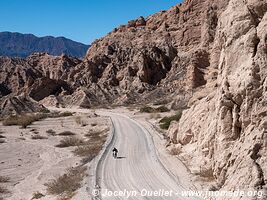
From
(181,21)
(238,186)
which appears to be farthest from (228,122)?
(181,21)

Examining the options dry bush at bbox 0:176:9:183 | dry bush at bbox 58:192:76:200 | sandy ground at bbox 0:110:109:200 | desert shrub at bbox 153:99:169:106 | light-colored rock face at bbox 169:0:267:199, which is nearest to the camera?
light-colored rock face at bbox 169:0:267:199

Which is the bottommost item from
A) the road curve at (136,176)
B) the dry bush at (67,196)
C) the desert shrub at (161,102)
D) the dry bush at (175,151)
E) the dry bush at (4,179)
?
the dry bush at (4,179)

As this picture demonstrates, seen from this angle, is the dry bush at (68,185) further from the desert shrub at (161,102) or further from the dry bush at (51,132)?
the desert shrub at (161,102)

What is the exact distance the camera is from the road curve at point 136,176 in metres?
15.5

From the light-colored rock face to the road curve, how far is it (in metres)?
1.89

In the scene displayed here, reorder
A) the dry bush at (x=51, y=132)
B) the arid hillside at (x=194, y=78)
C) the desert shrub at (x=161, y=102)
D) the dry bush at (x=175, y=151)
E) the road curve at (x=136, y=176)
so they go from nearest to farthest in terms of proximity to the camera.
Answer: the arid hillside at (x=194, y=78)
the road curve at (x=136, y=176)
the dry bush at (x=175, y=151)
the dry bush at (x=51, y=132)
the desert shrub at (x=161, y=102)

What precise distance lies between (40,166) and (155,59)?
66837mm

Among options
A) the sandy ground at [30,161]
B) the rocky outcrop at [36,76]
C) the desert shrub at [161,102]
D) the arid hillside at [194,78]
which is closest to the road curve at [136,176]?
the arid hillside at [194,78]

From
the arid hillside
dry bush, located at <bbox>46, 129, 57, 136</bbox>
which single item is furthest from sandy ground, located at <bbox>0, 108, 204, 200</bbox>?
dry bush, located at <bbox>46, 129, 57, 136</bbox>

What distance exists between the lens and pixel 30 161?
96.8 ft

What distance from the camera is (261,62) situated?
41.7ft

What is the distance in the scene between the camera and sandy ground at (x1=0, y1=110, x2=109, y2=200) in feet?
71.7

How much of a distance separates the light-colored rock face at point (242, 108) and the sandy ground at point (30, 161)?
824 cm

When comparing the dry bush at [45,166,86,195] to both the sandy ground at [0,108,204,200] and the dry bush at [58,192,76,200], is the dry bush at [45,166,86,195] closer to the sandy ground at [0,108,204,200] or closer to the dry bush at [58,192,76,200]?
the dry bush at [58,192,76,200]
